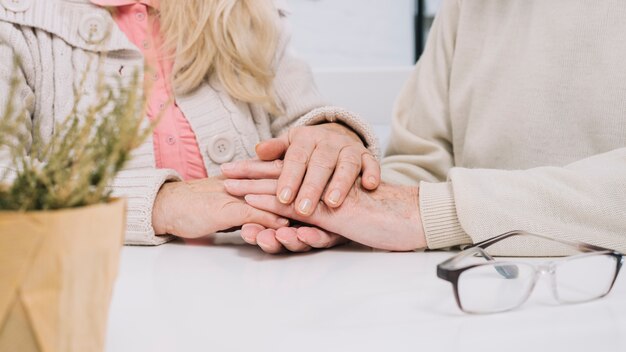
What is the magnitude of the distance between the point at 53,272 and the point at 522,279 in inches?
17.2

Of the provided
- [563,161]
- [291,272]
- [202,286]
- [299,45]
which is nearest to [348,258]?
[291,272]

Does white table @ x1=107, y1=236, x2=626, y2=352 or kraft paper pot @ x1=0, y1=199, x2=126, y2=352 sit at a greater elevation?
kraft paper pot @ x1=0, y1=199, x2=126, y2=352

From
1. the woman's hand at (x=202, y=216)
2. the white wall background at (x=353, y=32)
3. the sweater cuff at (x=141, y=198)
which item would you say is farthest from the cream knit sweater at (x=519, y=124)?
the white wall background at (x=353, y=32)

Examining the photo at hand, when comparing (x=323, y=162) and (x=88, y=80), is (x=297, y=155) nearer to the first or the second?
(x=323, y=162)

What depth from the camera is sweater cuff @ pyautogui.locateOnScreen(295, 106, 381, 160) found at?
44.9 inches

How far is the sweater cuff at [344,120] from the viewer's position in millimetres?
1140

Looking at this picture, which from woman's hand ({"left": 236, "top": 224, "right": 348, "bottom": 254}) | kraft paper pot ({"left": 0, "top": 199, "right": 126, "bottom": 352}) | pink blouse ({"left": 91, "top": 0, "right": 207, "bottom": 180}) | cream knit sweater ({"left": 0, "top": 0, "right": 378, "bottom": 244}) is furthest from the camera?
pink blouse ({"left": 91, "top": 0, "right": 207, "bottom": 180})

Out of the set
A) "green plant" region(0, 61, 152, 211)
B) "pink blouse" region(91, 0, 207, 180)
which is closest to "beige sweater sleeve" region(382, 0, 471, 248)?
"pink blouse" region(91, 0, 207, 180)

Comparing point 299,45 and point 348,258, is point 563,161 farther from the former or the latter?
point 299,45

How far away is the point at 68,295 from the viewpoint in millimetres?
335

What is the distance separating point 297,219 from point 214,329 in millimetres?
392

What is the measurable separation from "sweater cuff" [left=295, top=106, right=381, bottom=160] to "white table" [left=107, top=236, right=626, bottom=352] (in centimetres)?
39

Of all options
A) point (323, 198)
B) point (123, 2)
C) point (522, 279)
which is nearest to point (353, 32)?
point (123, 2)

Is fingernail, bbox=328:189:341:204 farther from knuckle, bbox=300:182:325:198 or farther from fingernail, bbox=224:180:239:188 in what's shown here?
fingernail, bbox=224:180:239:188
